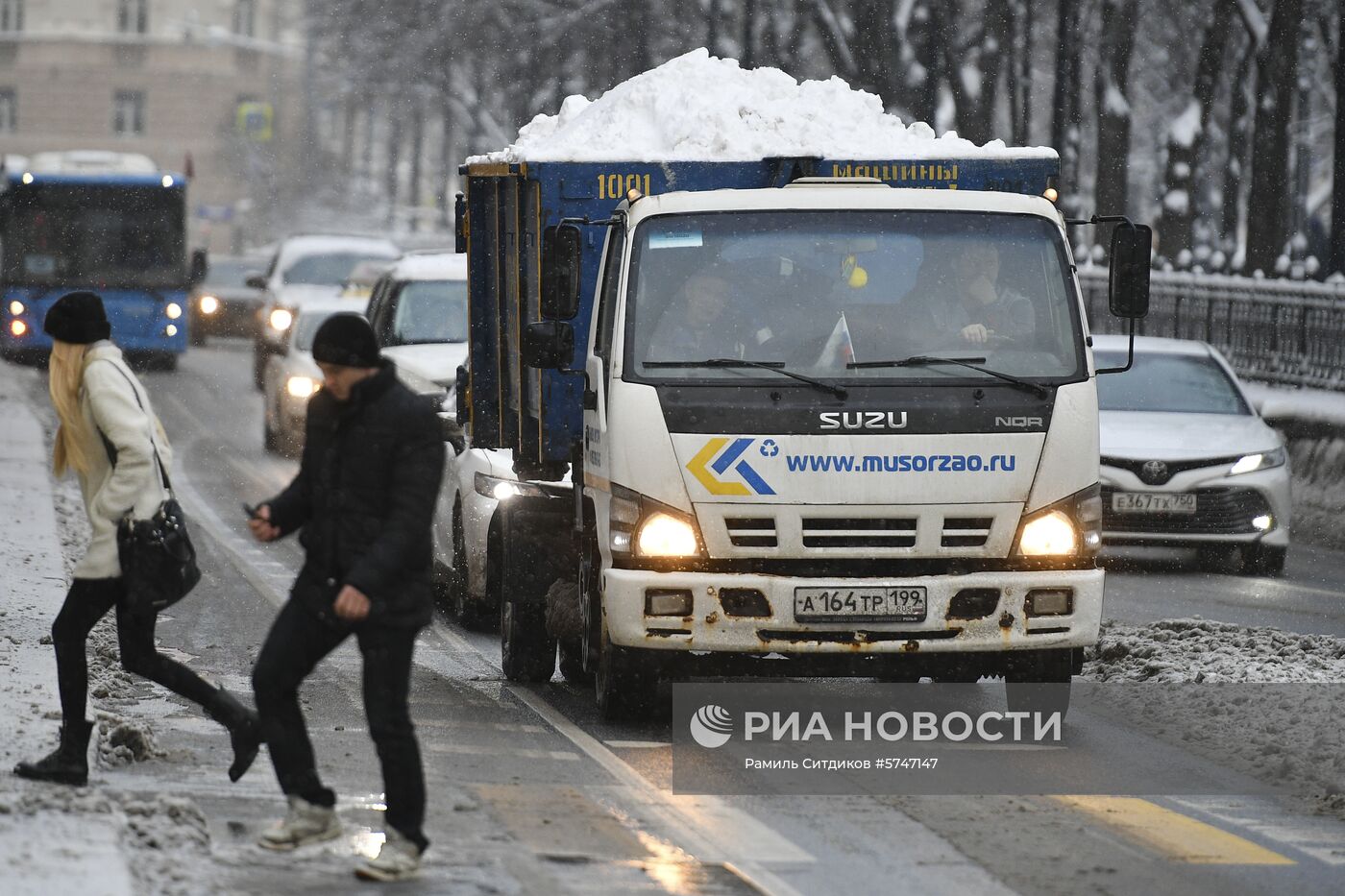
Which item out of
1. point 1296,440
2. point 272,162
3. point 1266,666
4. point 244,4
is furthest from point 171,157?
point 1266,666

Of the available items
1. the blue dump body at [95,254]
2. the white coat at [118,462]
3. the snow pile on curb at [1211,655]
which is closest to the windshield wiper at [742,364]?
the white coat at [118,462]

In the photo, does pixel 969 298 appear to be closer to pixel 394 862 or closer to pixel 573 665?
pixel 573 665

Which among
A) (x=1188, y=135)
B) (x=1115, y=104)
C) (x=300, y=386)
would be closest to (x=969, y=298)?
(x=300, y=386)

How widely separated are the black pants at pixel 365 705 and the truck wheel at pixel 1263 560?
10.1 meters

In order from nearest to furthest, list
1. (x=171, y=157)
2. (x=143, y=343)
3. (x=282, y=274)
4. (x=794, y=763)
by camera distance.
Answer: (x=794, y=763), (x=282, y=274), (x=143, y=343), (x=171, y=157)

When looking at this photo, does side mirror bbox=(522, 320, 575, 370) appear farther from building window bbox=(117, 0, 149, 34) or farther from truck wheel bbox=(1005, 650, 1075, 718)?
building window bbox=(117, 0, 149, 34)

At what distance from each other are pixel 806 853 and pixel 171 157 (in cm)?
9825

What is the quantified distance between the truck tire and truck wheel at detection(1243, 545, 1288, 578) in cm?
659

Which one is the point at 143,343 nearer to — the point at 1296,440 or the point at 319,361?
the point at 1296,440

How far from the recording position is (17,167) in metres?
34.5

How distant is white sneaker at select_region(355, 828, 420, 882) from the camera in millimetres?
6355

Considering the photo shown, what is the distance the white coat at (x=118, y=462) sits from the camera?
297 inches

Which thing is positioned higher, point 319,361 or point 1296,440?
point 319,361

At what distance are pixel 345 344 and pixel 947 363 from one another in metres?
3.17
